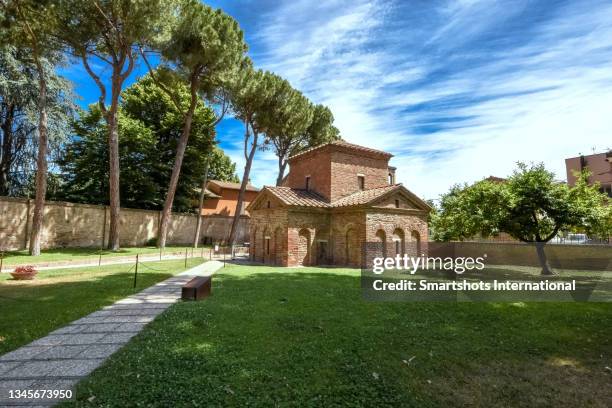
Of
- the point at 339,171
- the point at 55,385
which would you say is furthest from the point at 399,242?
the point at 55,385

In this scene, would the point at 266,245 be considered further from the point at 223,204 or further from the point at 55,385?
the point at 223,204

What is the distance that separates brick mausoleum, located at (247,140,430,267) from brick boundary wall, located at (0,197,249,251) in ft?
38.2

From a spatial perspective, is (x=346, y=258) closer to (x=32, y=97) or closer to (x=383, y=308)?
(x=383, y=308)

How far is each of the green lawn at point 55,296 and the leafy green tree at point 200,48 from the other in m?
11.8

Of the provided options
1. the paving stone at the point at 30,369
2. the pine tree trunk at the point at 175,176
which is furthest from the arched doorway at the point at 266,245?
the paving stone at the point at 30,369

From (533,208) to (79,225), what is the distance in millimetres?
27726

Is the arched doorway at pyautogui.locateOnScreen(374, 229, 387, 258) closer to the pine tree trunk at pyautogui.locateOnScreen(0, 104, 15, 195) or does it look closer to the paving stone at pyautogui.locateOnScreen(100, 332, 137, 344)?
the paving stone at pyautogui.locateOnScreen(100, 332, 137, 344)

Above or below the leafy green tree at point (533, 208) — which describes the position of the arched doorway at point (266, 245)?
below

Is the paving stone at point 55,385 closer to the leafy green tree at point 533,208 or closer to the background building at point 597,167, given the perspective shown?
the leafy green tree at point 533,208

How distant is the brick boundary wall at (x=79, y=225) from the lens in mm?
18734

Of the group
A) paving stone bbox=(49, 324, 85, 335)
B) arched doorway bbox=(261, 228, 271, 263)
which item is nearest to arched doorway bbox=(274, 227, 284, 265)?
arched doorway bbox=(261, 228, 271, 263)

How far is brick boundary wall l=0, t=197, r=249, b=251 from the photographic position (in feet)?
61.5

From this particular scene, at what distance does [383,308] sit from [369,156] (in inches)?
607

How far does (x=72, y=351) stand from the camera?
5.04 m
